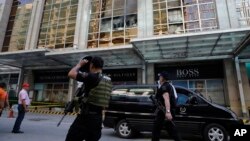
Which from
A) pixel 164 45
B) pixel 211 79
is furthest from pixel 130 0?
pixel 211 79

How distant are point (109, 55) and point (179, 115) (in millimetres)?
11500

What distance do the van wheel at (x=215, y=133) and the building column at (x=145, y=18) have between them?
42.8 ft

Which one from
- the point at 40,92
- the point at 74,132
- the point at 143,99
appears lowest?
the point at 74,132

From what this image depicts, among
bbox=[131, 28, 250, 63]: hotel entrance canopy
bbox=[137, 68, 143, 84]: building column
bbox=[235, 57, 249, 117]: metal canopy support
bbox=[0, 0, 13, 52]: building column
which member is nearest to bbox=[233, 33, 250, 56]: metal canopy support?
bbox=[131, 28, 250, 63]: hotel entrance canopy

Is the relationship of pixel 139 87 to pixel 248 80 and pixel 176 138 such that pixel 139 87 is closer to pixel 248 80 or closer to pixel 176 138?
pixel 176 138

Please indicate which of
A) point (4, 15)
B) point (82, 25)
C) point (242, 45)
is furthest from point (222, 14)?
point (4, 15)

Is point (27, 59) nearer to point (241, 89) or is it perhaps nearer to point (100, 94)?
point (241, 89)

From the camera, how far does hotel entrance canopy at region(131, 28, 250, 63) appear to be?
12.7 metres

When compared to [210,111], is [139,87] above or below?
above

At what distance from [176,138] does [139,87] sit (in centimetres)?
332

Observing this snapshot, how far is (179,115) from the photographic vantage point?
266 inches

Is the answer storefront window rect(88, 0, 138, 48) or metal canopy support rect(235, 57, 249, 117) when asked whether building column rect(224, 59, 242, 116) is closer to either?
metal canopy support rect(235, 57, 249, 117)

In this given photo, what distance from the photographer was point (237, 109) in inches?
594

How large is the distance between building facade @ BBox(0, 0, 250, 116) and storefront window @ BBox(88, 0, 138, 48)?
0.33ft
